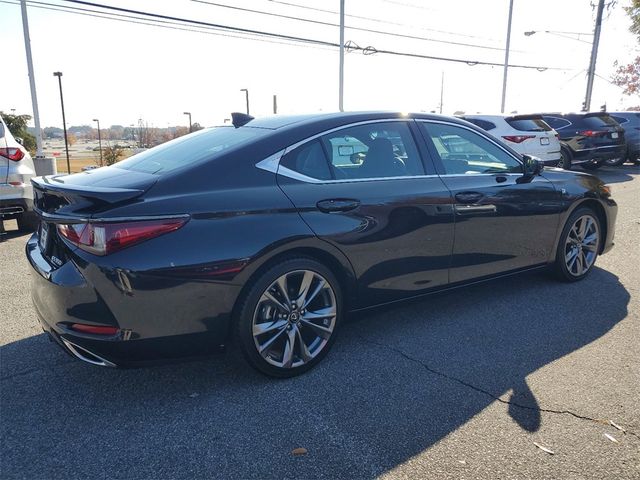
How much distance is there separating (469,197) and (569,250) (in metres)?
1.61

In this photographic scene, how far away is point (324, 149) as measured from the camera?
3203mm

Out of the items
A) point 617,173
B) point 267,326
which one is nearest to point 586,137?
point 617,173

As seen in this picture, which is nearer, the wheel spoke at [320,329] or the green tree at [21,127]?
the wheel spoke at [320,329]

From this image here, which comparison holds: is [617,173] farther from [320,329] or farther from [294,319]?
[294,319]

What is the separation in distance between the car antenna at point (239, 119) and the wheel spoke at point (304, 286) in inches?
52.8

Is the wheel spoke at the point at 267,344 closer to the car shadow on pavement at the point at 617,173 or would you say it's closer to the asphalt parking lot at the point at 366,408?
the asphalt parking lot at the point at 366,408

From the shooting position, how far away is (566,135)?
13.7m

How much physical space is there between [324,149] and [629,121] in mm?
16528

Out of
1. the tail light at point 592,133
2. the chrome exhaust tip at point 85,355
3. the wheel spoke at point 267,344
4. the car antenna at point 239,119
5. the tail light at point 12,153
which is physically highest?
the car antenna at point 239,119

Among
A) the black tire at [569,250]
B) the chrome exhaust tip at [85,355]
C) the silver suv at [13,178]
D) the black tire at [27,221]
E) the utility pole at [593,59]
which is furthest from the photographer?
the utility pole at [593,59]

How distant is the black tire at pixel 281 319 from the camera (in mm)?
2801

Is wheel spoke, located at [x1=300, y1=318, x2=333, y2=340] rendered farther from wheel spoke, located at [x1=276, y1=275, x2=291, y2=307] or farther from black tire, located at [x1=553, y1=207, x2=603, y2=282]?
black tire, located at [x1=553, y1=207, x2=603, y2=282]

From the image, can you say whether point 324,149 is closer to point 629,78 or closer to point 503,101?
point 503,101

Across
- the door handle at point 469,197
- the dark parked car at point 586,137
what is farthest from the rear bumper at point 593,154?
the door handle at point 469,197
